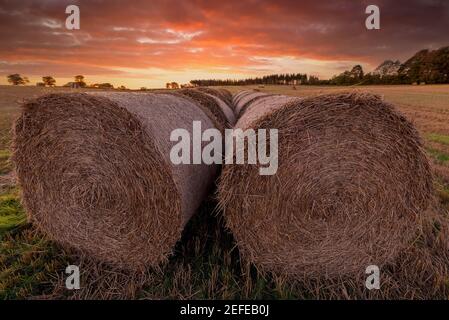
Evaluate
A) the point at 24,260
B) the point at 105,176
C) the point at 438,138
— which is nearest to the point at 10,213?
the point at 24,260

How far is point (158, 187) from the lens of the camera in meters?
3.76

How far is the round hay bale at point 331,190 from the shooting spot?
363 cm

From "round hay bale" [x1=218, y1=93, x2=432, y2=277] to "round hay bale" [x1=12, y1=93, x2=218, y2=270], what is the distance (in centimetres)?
63

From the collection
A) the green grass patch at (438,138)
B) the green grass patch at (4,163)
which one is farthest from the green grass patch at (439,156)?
the green grass patch at (4,163)

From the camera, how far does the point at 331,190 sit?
150 inches

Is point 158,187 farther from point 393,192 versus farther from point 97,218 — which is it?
point 393,192

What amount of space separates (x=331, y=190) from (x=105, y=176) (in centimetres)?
231

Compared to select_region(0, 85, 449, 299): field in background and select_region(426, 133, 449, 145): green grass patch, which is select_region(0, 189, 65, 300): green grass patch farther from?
select_region(426, 133, 449, 145): green grass patch

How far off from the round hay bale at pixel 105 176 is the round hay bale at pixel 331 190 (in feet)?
2.06

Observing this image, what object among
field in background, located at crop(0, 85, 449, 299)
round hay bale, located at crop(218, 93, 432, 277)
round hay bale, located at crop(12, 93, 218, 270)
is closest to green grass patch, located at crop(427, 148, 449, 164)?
field in background, located at crop(0, 85, 449, 299)

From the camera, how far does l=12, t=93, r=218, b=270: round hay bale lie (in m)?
3.75

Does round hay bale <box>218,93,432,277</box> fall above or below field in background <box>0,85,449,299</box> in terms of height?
above
